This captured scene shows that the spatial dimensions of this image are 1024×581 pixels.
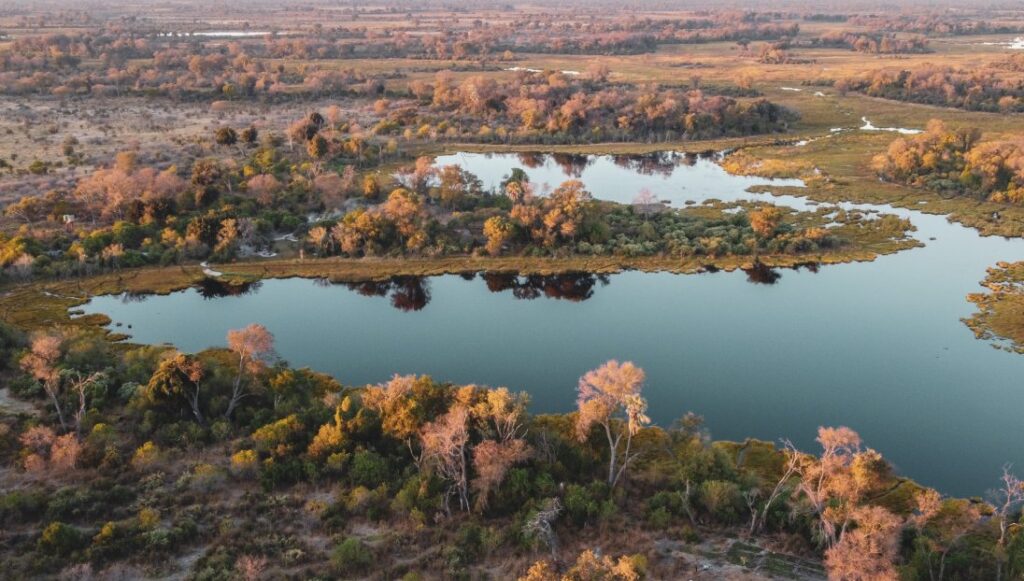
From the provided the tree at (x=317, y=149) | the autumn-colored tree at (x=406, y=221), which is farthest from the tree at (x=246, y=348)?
the tree at (x=317, y=149)

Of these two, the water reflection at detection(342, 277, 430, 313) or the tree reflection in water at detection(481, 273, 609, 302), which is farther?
the tree reflection in water at detection(481, 273, 609, 302)

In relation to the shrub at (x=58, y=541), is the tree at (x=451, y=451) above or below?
above

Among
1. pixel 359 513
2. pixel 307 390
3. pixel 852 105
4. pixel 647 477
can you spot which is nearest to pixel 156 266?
pixel 307 390

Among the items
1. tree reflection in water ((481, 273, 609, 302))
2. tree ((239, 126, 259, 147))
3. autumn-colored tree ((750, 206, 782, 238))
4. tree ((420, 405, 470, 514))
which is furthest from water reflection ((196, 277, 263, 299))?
autumn-colored tree ((750, 206, 782, 238))

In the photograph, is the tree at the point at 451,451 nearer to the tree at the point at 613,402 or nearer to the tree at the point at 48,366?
the tree at the point at 613,402

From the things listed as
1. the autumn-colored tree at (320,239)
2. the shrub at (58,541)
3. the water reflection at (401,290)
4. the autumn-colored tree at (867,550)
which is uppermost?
the autumn-colored tree at (320,239)

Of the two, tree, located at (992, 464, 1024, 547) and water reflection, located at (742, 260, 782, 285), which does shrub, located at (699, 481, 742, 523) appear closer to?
tree, located at (992, 464, 1024, 547)

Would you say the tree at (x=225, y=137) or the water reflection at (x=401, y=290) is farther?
the tree at (x=225, y=137)
